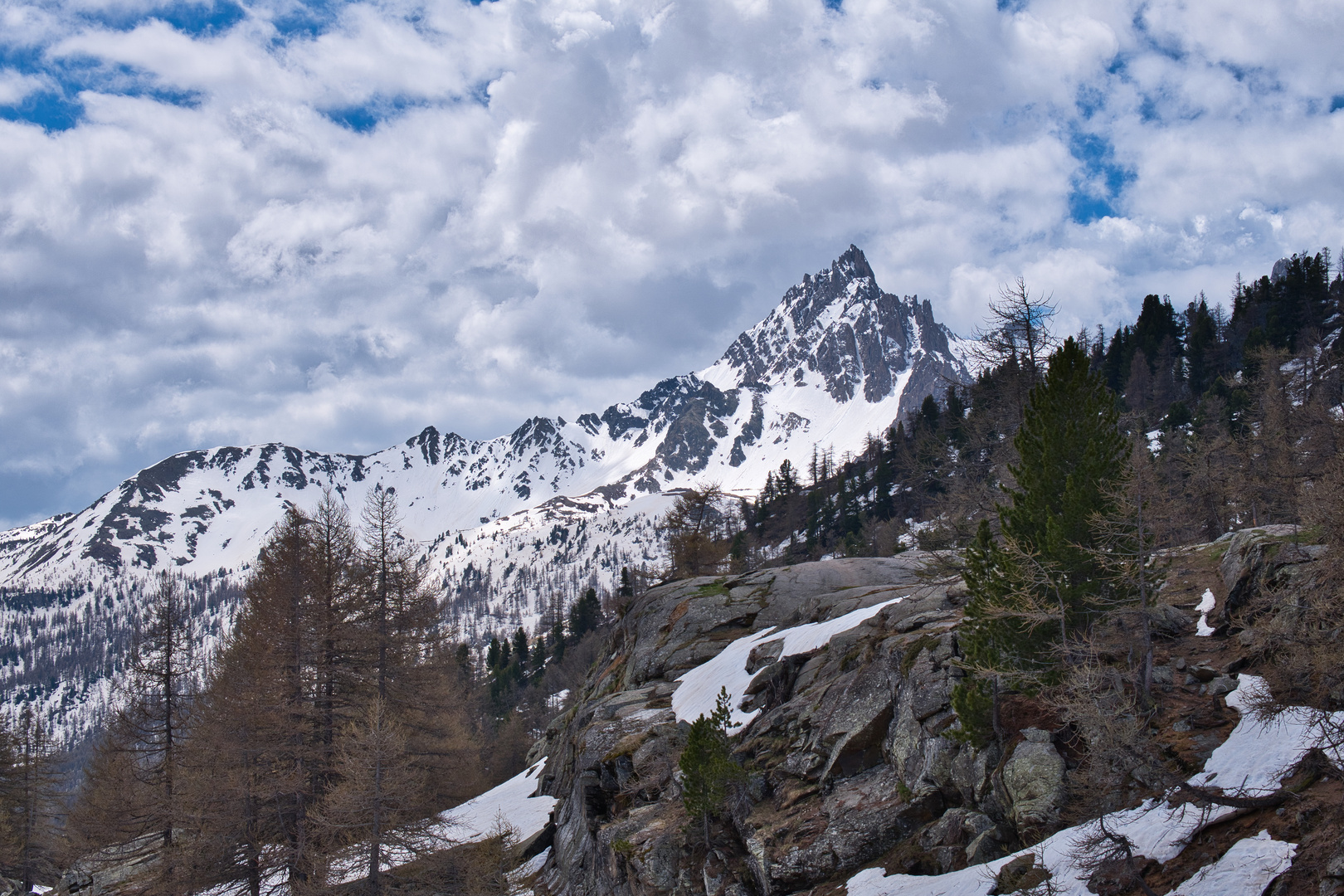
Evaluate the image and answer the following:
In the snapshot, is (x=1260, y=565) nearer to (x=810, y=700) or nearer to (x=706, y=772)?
(x=810, y=700)

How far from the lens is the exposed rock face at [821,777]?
16406 millimetres

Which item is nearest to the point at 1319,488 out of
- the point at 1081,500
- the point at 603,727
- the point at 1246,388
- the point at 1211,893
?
the point at 1081,500

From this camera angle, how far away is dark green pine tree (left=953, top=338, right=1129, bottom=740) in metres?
16.9

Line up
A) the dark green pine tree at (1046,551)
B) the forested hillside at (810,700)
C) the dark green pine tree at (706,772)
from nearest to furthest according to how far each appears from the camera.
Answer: the forested hillside at (810,700)
the dark green pine tree at (1046,551)
the dark green pine tree at (706,772)

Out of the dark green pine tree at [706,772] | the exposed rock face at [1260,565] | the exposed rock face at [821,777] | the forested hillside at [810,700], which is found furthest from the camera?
the dark green pine tree at [706,772]

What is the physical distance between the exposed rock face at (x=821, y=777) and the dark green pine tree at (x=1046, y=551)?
5.58 ft

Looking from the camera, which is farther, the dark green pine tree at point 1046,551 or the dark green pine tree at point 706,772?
the dark green pine tree at point 706,772

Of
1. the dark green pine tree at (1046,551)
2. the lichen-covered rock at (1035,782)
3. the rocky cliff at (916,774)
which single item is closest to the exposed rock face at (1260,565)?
the rocky cliff at (916,774)

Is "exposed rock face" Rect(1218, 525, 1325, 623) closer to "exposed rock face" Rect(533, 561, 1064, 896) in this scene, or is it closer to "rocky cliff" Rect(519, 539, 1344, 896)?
"rocky cliff" Rect(519, 539, 1344, 896)

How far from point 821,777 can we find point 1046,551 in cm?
854

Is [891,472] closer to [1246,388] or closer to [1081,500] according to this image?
[1246,388]

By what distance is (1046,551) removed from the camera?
17250 millimetres

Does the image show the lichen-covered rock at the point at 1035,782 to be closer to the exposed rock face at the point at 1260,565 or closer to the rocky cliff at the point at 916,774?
the rocky cliff at the point at 916,774

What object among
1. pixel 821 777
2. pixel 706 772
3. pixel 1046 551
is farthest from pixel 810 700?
pixel 1046 551
